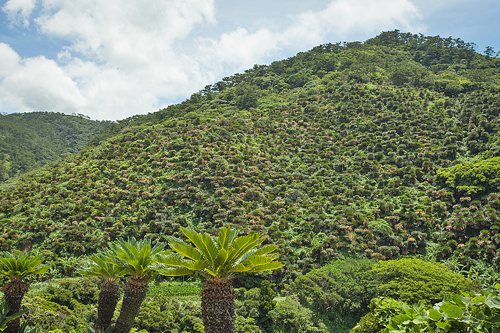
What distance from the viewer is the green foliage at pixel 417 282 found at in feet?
65.5

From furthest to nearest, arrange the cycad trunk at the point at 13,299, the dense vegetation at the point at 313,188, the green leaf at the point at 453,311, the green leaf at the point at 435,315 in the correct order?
the dense vegetation at the point at 313,188, the cycad trunk at the point at 13,299, the green leaf at the point at 435,315, the green leaf at the point at 453,311

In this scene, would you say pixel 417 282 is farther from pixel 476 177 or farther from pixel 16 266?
pixel 16 266

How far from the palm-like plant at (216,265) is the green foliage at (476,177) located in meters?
34.2

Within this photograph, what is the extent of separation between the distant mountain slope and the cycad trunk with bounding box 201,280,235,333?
83.9 meters

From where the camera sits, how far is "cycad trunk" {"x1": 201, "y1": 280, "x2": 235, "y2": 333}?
7719 millimetres

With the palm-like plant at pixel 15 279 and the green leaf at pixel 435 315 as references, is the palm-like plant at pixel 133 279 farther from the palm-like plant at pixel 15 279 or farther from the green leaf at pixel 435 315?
the green leaf at pixel 435 315

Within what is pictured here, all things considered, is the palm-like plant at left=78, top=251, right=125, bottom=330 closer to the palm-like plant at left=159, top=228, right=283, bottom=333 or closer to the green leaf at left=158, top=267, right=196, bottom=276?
the green leaf at left=158, top=267, right=196, bottom=276

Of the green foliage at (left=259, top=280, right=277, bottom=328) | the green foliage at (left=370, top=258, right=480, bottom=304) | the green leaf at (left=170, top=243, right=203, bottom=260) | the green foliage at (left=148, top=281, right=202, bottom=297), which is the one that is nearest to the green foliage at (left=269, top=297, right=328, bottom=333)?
the green foliage at (left=259, top=280, right=277, bottom=328)

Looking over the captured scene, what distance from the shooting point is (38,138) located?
98.9 m

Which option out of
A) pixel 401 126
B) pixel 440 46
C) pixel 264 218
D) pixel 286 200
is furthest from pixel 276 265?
pixel 440 46

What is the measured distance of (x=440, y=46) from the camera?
315ft

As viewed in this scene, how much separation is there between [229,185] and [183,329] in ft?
76.0

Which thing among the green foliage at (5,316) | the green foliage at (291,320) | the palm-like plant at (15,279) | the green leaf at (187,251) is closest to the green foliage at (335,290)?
the green foliage at (291,320)

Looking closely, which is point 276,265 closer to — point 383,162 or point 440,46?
point 383,162
